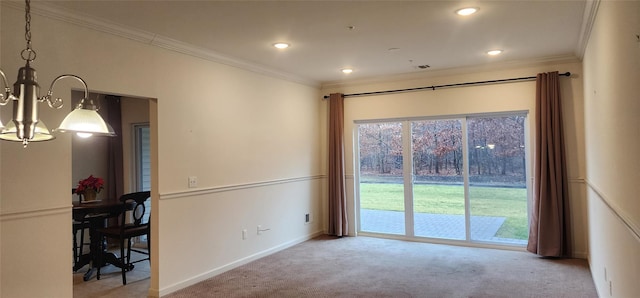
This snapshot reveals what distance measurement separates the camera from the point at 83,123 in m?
1.77

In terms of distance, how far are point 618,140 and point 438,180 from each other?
12.2 feet

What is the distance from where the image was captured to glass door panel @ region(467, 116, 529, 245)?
214 inches

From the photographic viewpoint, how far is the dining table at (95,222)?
4488 millimetres

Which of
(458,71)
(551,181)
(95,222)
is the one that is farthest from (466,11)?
(95,222)

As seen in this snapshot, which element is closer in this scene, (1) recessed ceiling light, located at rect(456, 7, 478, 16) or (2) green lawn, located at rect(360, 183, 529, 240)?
(1) recessed ceiling light, located at rect(456, 7, 478, 16)

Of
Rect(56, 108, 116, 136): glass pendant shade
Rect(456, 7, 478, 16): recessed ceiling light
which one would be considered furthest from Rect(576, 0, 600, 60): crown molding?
Rect(56, 108, 116, 136): glass pendant shade

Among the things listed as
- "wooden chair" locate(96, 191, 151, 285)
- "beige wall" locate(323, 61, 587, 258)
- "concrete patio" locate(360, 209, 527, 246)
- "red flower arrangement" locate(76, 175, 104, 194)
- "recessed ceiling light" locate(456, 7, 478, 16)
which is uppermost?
"recessed ceiling light" locate(456, 7, 478, 16)

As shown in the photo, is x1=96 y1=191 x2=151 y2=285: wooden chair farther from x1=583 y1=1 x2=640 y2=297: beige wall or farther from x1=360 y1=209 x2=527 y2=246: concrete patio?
x1=583 y1=1 x2=640 y2=297: beige wall

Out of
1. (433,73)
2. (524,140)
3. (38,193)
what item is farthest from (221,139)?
(524,140)

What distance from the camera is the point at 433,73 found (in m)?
5.81

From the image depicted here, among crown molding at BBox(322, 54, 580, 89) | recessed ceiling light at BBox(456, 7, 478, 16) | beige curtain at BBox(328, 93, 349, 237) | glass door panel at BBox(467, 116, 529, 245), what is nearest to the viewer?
recessed ceiling light at BBox(456, 7, 478, 16)

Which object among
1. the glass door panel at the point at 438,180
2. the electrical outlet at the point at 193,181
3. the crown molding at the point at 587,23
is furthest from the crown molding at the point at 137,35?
the crown molding at the point at 587,23

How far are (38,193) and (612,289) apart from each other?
418 centimetres

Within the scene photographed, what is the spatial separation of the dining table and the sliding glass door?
141 inches
